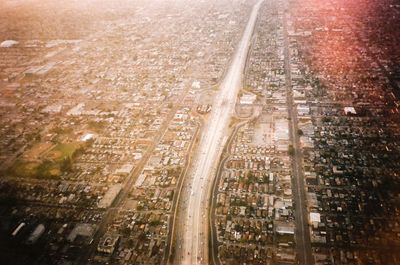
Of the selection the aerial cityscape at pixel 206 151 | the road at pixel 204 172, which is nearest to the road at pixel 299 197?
the aerial cityscape at pixel 206 151

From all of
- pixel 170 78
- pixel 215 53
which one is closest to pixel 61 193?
pixel 170 78

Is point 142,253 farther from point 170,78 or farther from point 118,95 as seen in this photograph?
point 170,78

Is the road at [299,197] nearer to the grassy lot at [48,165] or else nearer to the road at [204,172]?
the road at [204,172]

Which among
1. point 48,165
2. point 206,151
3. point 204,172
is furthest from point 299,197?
point 48,165

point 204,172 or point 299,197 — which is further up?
point 204,172

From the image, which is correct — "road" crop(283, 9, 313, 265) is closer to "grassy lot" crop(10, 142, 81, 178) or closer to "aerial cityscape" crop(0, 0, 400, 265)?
"aerial cityscape" crop(0, 0, 400, 265)

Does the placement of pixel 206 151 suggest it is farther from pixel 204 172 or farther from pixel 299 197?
pixel 299 197
